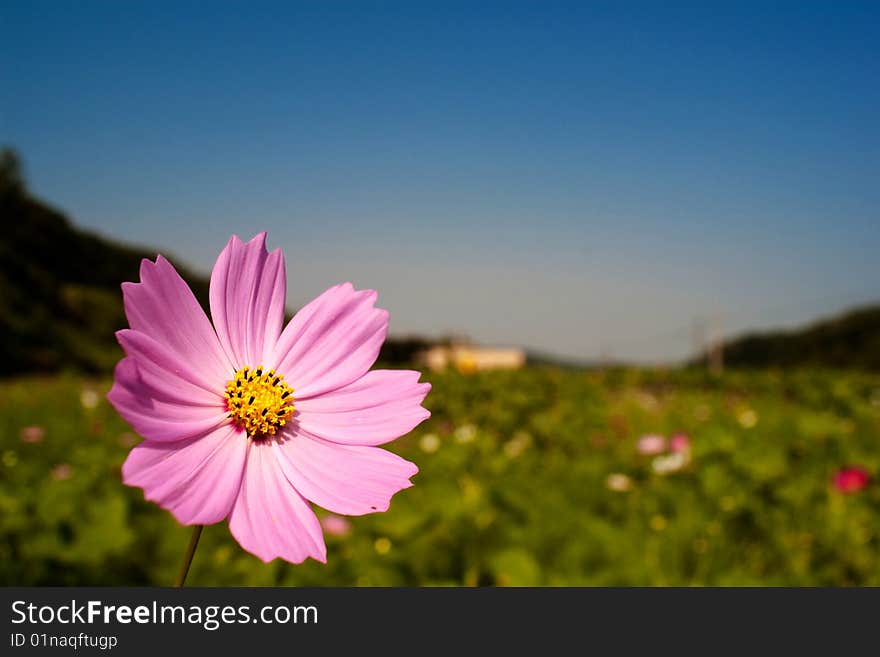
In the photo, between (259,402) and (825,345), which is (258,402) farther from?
(825,345)

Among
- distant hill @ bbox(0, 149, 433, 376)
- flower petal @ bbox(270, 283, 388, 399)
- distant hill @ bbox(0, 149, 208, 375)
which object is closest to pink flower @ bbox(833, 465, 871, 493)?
flower petal @ bbox(270, 283, 388, 399)

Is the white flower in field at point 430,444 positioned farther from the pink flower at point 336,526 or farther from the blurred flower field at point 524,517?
the pink flower at point 336,526

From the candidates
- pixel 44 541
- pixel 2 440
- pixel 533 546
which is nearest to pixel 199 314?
pixel 44 541

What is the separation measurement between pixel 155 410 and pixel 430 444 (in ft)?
8.74

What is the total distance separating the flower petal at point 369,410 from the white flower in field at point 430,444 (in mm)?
2547

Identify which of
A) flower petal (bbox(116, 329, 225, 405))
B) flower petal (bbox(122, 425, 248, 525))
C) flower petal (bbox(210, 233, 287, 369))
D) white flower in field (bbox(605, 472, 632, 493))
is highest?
white flower in field (bbox(605, 472, 632, 493))

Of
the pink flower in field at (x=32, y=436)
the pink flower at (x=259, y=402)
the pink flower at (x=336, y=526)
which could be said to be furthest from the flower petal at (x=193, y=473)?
the pink flower in field at (x=32, y=436)

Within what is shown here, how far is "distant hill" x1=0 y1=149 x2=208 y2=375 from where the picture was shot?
9477mm

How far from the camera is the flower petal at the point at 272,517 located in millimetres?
174

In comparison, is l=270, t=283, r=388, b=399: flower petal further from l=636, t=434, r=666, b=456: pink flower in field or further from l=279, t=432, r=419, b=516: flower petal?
l=636, t=434, r=666, b=456: pink flower in field

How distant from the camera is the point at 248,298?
25 cm

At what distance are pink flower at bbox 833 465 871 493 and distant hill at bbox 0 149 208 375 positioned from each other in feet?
25.6

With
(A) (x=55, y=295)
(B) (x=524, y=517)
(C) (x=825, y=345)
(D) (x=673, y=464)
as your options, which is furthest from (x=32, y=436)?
(C) (x=825, y=345)

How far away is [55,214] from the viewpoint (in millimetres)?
12797
